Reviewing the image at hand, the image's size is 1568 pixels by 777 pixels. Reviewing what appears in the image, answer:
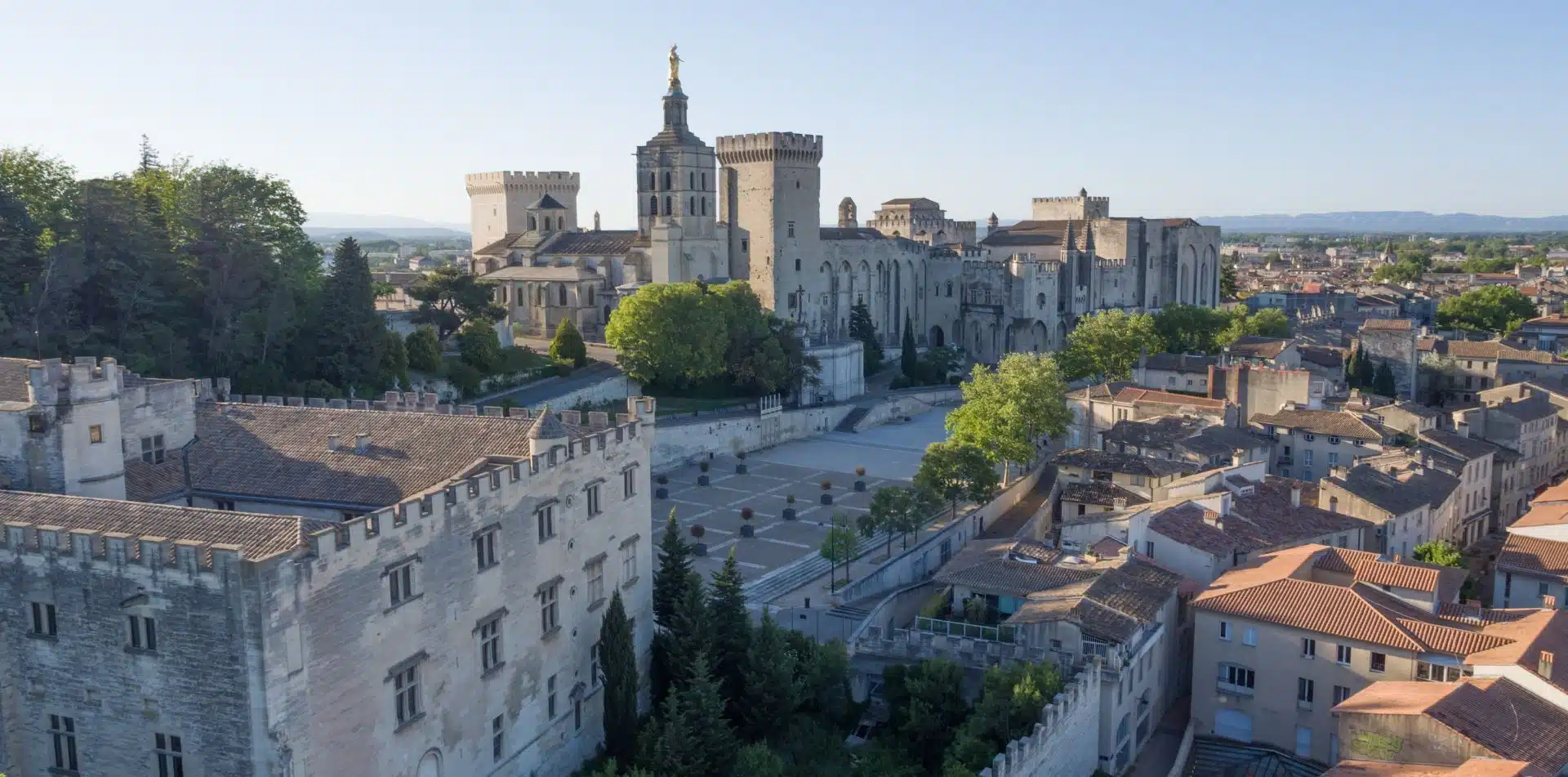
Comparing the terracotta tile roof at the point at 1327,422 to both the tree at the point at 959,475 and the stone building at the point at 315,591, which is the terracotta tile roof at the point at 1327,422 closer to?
the tree at the point at 959,475

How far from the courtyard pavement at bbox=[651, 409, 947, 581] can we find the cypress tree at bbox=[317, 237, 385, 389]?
486 inches

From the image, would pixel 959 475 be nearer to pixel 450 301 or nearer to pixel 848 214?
pixel 450 301

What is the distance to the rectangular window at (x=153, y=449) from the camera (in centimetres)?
2548

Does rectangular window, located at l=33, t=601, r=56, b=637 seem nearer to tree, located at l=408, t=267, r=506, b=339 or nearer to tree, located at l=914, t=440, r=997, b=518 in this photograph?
tree, located at l=914, t=440, r=997, b=518

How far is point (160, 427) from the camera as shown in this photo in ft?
A: 84.7

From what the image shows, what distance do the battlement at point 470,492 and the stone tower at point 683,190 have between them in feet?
172

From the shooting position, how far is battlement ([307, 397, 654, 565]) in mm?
19594

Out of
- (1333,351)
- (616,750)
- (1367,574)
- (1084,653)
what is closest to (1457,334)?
(1333,351)

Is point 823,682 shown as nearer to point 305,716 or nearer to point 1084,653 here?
point 1084,653

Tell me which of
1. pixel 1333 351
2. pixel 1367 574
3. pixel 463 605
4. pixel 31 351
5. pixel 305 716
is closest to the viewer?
pixel 305 716

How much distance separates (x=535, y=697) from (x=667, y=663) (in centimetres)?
457

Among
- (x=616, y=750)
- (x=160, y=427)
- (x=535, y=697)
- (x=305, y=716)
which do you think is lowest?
(x=616, y=750)

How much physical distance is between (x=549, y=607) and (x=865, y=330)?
64019 millimetres

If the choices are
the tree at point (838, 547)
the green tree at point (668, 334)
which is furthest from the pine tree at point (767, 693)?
the green tree at point (668, 334)
